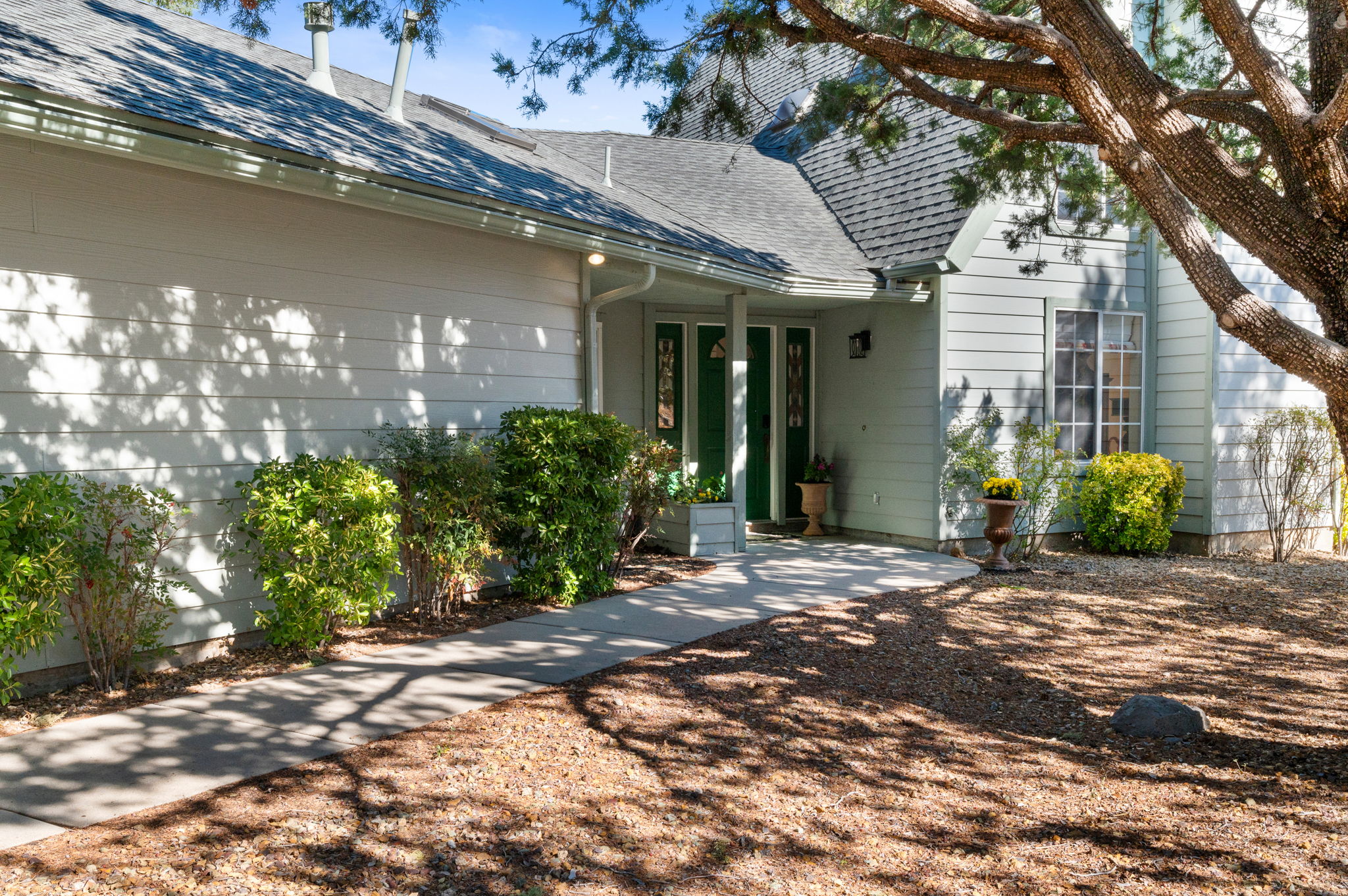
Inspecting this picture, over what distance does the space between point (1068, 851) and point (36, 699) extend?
4635 millimetres

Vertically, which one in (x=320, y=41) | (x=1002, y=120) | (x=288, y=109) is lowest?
(x=1002, y=120)

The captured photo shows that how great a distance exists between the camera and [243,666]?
5441mm

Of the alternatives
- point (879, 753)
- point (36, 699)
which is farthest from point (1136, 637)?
point (36, 699)

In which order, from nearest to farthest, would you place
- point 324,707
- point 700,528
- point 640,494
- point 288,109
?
point 324,707 < point 288,109 < point 640,494 < point 700,528

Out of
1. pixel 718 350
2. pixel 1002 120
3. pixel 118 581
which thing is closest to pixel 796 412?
pixel 718 350

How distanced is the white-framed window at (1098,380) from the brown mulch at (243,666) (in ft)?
19.1

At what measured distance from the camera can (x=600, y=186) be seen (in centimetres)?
976

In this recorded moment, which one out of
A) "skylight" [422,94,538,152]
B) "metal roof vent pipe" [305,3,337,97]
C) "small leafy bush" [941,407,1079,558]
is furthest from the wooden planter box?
"metal roof vent pipe" [305,3,337,97]

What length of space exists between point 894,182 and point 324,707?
900 cm

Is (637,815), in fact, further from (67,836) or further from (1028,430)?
(1028,430)

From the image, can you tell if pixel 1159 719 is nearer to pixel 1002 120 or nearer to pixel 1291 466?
pixel 1002 120

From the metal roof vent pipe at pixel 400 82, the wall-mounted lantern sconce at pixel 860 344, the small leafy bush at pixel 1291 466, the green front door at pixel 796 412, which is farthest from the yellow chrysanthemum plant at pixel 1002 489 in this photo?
the metal roof vent pipe at pixel 400 82

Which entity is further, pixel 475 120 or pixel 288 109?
pixel 475 120

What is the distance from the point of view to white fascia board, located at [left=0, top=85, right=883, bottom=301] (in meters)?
4.41
